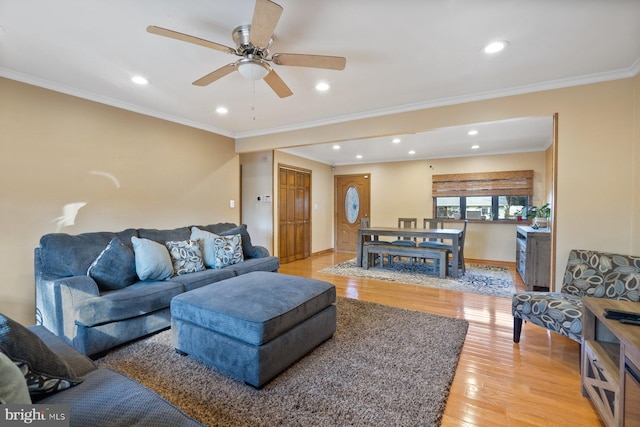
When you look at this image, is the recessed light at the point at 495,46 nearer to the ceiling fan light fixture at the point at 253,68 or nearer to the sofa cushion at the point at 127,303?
the ceiling fan light fixture at the point at 253,68

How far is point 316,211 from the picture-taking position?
7.08 meters

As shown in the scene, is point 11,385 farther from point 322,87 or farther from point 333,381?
point 322,87

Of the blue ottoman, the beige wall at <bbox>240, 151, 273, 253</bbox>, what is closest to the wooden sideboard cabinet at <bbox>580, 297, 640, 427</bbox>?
the blue ottoman

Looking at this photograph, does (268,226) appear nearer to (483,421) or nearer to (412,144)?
(412,144)

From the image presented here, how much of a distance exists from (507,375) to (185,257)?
315 centimetres

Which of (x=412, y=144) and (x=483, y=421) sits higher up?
(x=412, y=144)

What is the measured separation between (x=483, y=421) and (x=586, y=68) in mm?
3076

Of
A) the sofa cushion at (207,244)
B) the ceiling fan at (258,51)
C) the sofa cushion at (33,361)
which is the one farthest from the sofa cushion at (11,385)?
the sofa cushion at (207,244)

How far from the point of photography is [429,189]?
6.59 m

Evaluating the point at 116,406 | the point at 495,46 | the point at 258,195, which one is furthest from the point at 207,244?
the point at 495,46

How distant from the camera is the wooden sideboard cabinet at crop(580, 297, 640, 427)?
4.12ft

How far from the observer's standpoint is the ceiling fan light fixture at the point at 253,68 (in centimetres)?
207

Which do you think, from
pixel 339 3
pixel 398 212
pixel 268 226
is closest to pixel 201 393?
pixel 339 3

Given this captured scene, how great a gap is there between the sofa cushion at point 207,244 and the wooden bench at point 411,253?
2.99m
